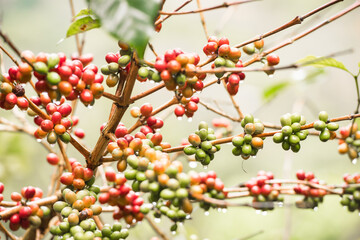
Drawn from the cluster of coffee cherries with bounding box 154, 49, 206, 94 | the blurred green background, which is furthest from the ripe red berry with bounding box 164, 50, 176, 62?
the blurred green background

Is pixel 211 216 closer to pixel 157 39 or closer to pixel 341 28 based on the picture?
pixel 157 39

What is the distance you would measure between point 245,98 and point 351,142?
1.02 m

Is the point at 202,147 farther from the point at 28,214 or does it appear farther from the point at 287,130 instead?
the point at 28,214

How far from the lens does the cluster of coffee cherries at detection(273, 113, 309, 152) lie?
62 cm

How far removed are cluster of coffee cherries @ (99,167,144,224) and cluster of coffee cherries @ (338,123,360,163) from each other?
0.44m

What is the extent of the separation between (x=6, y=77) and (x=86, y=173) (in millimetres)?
193

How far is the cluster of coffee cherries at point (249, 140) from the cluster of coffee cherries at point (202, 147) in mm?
37

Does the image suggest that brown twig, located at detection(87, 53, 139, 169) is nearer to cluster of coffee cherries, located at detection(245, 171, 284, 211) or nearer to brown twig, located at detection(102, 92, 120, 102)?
brown twig, located at detection(102, 92, 120, 102)

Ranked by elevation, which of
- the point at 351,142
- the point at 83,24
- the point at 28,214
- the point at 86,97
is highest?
the point at 83,24

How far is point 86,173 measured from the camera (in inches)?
24.4

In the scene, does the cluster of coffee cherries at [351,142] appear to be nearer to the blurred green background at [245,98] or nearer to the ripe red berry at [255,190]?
the ripe red berry at [255,190]

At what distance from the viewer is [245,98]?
70.9 inches

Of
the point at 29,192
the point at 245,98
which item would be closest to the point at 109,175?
the point at 29,192

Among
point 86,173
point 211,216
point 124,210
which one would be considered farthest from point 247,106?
point 86,173
